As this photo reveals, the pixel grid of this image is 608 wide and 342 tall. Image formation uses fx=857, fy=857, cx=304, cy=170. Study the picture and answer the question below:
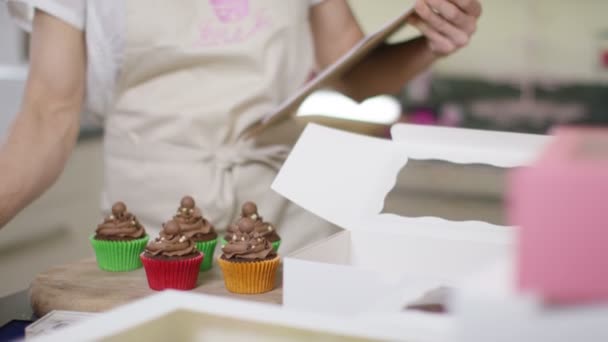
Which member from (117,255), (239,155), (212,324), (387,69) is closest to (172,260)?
(117,255)

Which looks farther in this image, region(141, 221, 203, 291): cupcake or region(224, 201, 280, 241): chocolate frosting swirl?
region(224, 201, 280, 241): chocolate frosting swirl

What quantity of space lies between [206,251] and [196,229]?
3 centimetres

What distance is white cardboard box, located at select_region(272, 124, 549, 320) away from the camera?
92cm

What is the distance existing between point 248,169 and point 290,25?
0.25 m

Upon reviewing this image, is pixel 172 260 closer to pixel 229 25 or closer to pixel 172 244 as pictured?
pixel 172 244

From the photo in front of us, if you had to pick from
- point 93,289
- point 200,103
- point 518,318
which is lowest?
point 93,289

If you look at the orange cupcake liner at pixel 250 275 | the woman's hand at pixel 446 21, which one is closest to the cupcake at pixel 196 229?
the orange cupcake liner at pixel 250 275

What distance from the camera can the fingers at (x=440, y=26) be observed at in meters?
1.20

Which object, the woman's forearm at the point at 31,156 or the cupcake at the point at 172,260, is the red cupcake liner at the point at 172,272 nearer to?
the cupcake at the point at 172,260

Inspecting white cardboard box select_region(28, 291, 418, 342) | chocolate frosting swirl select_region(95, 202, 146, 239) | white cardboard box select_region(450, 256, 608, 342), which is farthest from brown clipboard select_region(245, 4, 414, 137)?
white cardboard box select_region(450, 256, 608, 342)

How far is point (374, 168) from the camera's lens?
37.9 inches

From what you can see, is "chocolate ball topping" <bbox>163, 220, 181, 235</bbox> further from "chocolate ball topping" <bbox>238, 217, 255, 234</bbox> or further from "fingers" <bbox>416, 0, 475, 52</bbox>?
"fingers" <bbox>416, 0, 475, 52</bbox>

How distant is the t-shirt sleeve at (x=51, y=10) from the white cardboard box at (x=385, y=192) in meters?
0.50

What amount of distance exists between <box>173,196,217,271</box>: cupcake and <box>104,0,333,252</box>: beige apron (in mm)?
170
